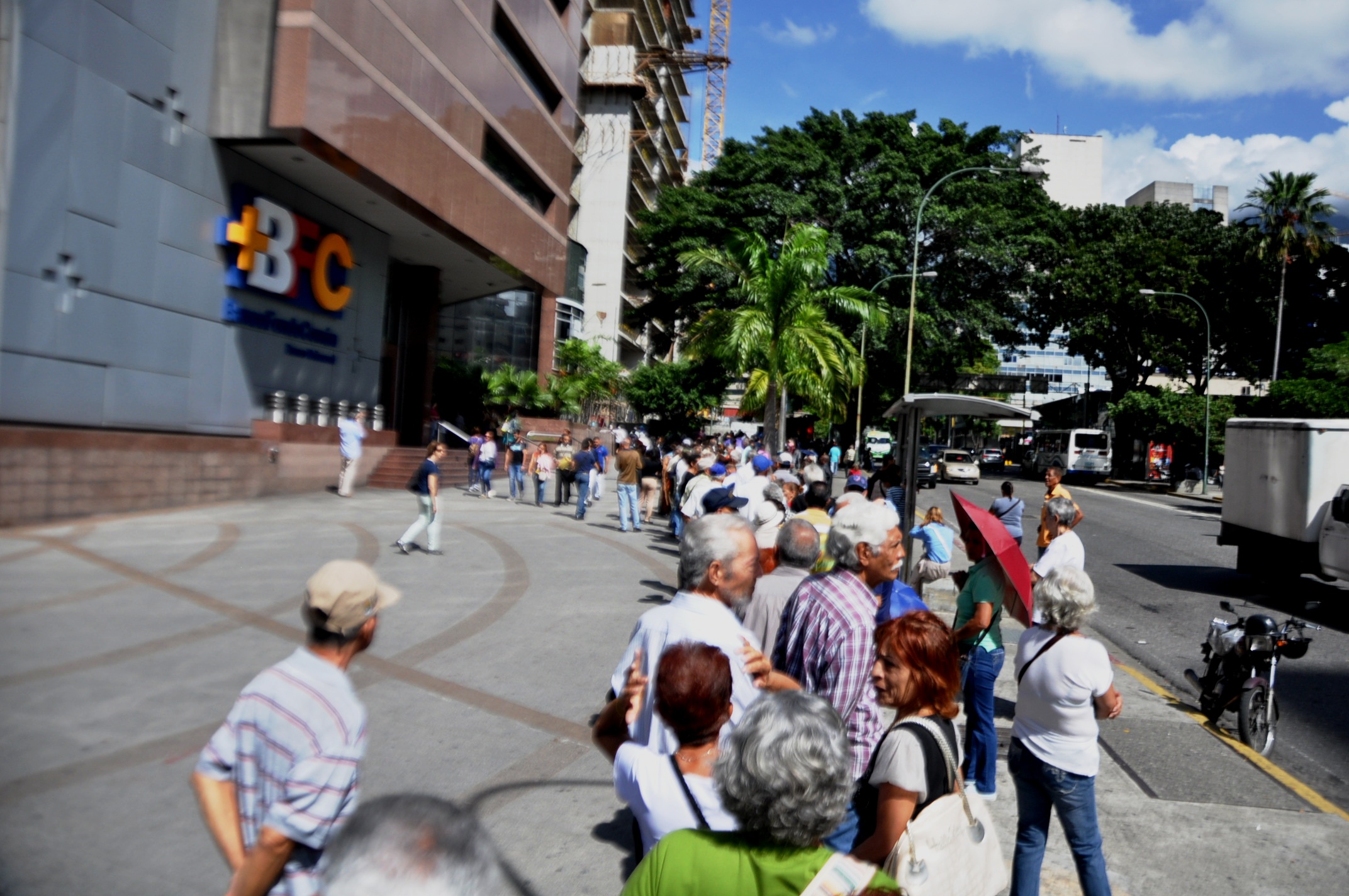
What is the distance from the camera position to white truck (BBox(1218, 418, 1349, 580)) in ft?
40.2

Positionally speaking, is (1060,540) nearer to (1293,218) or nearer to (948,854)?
(948,854)

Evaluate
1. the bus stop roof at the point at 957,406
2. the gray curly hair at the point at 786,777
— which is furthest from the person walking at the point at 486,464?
the gray curly hair at the point at 786,777

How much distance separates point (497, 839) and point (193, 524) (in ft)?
34.7

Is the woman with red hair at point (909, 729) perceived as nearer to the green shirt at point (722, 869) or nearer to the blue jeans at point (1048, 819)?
the green shirt at point (722, 869)

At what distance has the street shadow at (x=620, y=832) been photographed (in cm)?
467

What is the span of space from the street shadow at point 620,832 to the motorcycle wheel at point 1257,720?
4.45 m

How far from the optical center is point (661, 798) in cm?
246

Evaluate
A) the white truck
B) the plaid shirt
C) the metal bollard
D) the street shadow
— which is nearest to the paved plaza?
the street shadow

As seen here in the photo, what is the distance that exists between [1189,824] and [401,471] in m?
19.3

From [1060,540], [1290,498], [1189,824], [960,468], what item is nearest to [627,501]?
[1290,498]

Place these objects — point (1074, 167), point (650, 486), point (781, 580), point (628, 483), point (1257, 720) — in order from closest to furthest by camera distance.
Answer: point (781, 580), point (1257, 720), point (628, 483), point (650, 486), point (1074, 167)

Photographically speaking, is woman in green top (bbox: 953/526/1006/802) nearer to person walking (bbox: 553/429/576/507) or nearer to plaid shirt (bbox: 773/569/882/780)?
plaid shirt (bbox: 773/569/882/780)

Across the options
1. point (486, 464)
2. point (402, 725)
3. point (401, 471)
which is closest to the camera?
point (402, 725)

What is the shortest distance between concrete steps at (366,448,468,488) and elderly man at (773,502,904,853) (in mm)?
18046
